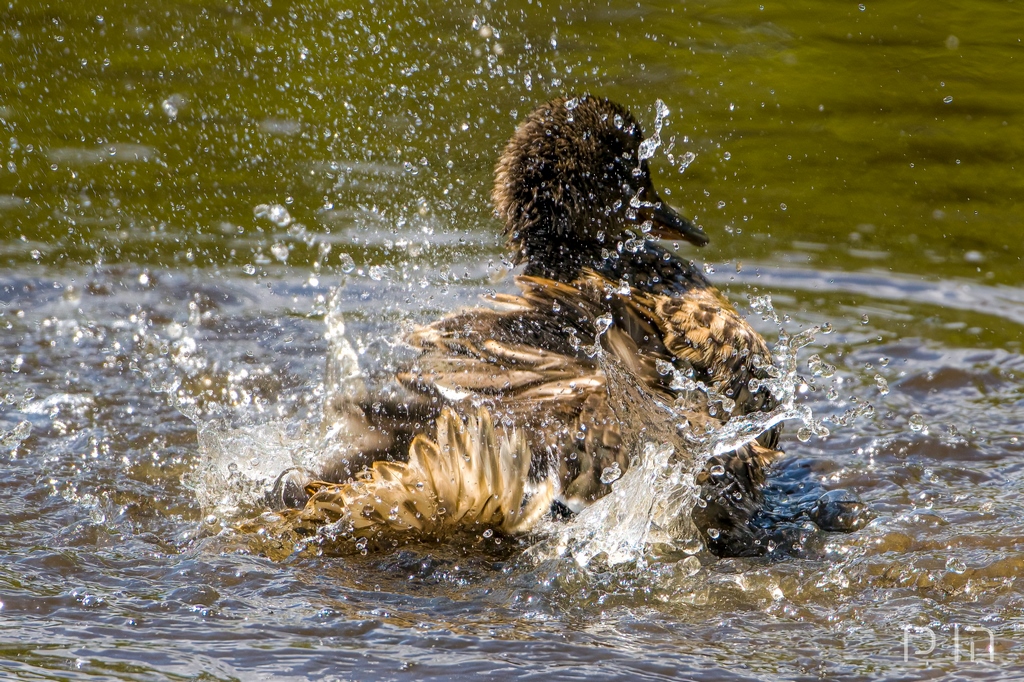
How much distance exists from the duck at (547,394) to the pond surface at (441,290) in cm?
21

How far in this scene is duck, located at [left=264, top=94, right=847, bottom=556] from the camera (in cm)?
422

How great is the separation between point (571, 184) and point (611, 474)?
1505mm

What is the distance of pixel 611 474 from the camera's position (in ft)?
13.8

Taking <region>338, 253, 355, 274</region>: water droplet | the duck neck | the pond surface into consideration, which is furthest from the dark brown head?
<region>338, 253, 355, 274</region>: water droplet

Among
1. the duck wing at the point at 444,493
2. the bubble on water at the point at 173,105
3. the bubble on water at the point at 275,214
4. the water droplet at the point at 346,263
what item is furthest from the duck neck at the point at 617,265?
the bubble on water at the point at 173,105

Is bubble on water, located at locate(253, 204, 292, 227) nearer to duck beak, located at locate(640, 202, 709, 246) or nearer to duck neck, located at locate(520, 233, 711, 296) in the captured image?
duck beak, located at locate(640, 202, 709, 246)

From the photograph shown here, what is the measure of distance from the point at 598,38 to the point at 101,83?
377 centimetres

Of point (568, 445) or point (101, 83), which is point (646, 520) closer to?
point (568, 445)

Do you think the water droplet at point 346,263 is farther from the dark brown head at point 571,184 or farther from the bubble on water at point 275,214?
the dark brown head at point 571,184

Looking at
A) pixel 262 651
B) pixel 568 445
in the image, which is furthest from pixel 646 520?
pixel 262 651

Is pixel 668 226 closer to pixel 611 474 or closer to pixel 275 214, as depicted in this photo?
pixel 611 474

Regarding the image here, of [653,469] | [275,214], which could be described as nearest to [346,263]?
[275,214]

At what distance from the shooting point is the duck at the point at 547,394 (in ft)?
13.9

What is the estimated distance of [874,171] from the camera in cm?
845
